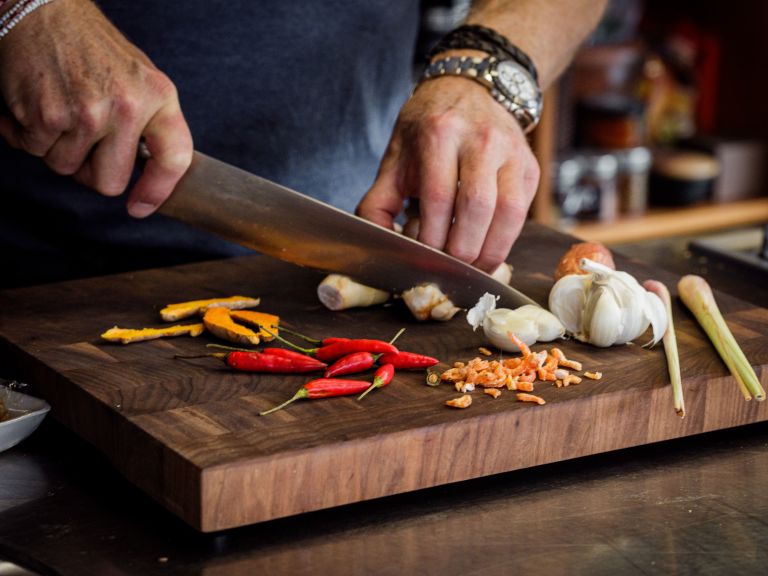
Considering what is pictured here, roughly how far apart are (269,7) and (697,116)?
8.45 ft

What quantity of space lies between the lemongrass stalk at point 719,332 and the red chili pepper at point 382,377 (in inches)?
14.4

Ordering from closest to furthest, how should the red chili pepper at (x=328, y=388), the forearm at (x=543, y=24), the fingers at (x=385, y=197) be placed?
the red chili pepper at (x=328, y=388), the fingers at (x=385, y=197), the forearm at (x=543, y=24)

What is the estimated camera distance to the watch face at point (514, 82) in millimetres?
1603

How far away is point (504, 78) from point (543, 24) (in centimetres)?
20

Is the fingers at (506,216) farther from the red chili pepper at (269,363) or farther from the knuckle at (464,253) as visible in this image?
the red chili pepper at (269,363)

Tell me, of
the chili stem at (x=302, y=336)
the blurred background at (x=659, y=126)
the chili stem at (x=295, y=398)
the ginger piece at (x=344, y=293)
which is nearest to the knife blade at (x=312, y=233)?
the ginger piece at (x=344, y=293)

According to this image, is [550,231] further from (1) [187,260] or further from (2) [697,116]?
(2) [697,116]

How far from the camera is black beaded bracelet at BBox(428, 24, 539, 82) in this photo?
5.36 ft

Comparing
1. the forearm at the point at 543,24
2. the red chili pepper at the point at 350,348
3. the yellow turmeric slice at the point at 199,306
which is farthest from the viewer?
Result: the forearm at the point at 543,24

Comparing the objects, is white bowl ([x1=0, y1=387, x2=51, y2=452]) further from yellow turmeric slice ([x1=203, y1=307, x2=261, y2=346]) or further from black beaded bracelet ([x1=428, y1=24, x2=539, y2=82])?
black beaded bracelet ([x1=428, y1=24, x2=539, y2=82])

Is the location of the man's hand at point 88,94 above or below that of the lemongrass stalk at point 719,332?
above

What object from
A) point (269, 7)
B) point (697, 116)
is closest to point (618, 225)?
point (697, 116)

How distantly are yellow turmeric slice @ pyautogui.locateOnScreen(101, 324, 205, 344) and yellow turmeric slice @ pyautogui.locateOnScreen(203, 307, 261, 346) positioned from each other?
0.06 ft

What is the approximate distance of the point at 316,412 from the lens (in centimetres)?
113
